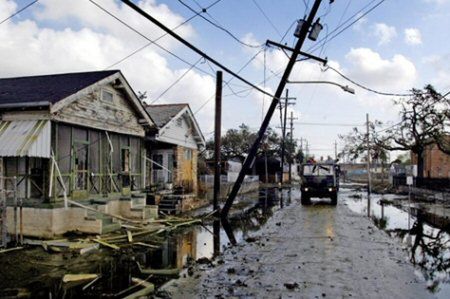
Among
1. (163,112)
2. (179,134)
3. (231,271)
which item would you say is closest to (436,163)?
(179,134)

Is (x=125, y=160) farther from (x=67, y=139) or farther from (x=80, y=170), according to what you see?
(x=67, y=139)

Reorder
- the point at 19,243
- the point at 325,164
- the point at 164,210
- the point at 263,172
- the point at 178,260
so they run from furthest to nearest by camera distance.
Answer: the point at 263,172 → the point at 325,164 → the point at 164,210 → the point at 19,243 → the point at 178,260

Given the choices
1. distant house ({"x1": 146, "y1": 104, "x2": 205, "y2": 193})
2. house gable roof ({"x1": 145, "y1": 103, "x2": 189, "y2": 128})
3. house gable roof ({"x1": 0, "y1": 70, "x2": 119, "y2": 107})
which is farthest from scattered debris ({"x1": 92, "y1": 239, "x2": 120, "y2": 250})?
house gable roof ({"x1": 145, "y1": 103, "x2": 189, "y2": 128})

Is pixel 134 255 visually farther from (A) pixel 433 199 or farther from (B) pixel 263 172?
(B) pixel 263 172

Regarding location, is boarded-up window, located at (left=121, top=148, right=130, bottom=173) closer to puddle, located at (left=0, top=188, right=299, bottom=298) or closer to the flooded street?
the flooded street

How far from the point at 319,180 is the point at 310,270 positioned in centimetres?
1850

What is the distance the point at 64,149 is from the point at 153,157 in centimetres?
1087

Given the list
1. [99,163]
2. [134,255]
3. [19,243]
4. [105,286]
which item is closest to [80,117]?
[99,163]

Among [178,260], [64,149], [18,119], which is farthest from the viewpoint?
[64,149]

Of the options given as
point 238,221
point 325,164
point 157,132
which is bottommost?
point 238,221

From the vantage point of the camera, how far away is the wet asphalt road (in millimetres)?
8062

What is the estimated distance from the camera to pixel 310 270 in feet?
32.1

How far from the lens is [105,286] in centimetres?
850

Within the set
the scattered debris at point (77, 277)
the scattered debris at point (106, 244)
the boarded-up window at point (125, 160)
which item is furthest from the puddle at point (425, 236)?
the boarded-up window at point (125, 160)
